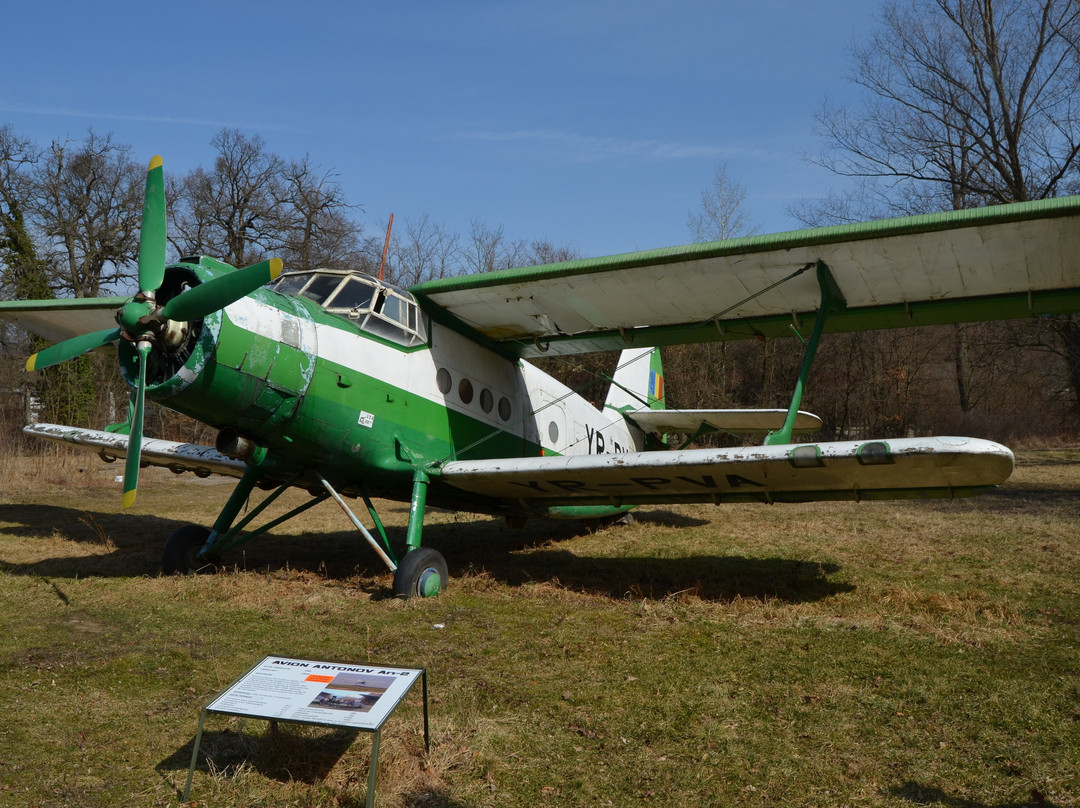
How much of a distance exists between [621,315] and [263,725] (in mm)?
5835

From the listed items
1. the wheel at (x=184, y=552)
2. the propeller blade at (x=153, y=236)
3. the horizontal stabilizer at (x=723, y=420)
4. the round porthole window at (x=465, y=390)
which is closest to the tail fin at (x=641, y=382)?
the horizontal stabilizer at (x=723, y=420)

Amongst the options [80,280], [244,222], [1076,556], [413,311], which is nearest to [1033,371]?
[1076,556]

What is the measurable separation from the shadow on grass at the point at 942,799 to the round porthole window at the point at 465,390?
591cm

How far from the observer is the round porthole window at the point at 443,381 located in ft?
26.2

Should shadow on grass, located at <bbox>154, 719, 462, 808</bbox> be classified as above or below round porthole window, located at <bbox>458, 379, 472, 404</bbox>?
below

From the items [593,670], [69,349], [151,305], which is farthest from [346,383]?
[593,670]

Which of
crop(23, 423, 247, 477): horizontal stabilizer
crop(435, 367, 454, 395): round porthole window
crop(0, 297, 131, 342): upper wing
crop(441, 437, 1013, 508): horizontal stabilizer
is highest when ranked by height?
crop(0, 297, 131, 342): upper wing

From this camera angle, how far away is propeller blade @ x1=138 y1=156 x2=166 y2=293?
19.5 ft

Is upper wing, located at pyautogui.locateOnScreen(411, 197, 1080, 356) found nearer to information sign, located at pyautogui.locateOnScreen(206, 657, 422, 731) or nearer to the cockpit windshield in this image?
the cockpit windshield

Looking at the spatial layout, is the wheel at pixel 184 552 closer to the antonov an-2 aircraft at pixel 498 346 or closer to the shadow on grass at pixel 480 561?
the antonov an-2 aircraft at pixel 498 346

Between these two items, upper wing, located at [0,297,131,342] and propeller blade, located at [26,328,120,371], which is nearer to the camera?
propeller blade, located at [26,328,120,371]

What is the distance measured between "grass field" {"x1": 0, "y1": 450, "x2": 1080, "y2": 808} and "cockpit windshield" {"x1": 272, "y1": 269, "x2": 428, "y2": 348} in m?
2.56

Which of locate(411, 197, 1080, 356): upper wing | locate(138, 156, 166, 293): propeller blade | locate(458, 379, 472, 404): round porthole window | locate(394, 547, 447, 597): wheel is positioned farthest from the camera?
locate(458, 379, 472, 404): round porthole window

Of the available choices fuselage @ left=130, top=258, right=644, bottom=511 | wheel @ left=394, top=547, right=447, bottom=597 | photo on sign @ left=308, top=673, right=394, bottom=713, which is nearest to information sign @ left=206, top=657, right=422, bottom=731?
photo on sign @ left=308, top=673, right=394, bottom=713
